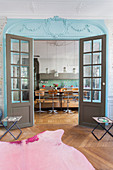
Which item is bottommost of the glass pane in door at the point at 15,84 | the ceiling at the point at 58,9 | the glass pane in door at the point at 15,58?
the glass pane in door at the point at 15,84

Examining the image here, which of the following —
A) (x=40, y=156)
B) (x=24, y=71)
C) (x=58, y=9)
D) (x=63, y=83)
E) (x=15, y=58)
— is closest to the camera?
(x=40, y=156)

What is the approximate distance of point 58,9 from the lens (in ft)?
13.2

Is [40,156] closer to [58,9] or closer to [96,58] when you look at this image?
[96,58]

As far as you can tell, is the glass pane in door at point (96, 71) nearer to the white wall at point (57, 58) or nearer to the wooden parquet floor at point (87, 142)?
the wooden parquet floor at point (87, 142)

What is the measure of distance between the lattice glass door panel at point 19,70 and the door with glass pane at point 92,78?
1.79 m

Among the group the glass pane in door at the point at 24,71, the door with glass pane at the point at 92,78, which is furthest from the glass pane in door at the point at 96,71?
→ the glass pane in door at the point at 24,71

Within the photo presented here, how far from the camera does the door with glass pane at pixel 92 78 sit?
404cm

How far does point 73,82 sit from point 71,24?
6.47m

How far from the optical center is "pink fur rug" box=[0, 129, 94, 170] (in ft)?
5.24

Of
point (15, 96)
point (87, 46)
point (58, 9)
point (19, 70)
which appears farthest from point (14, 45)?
point (87, 46)

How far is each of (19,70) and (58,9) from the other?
2.24 meters

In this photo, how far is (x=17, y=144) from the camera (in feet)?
7.02

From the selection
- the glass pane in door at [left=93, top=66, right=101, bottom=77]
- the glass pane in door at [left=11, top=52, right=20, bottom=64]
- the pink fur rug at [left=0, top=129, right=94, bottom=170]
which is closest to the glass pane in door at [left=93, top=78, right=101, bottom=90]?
the glass pane in door at [left=93, top=66, right=101, bottom=77]

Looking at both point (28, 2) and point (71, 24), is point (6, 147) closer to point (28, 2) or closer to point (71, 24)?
point (28, 2)
